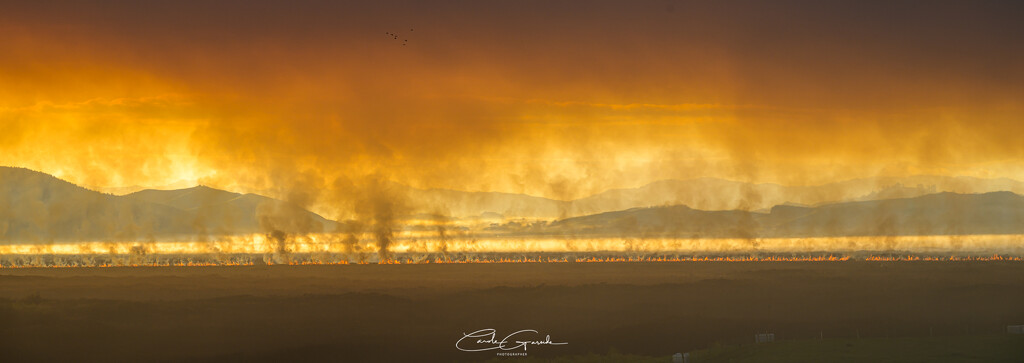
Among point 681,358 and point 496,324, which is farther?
point 496,324

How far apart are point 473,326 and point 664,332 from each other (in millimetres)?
32135

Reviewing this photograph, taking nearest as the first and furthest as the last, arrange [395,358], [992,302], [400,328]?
[395,358] → [400,328] → [992,302]

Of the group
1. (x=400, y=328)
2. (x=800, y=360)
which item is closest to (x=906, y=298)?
(x=400, y=328)

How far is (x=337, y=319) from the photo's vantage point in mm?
156875

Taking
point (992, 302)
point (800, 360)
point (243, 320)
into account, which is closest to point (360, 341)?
point (243, 320)

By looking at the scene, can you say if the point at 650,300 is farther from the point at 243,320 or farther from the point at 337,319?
the point at 243,320

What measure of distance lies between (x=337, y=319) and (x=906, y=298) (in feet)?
372

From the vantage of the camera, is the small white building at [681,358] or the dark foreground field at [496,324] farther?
the dark foreground field at [496,324]

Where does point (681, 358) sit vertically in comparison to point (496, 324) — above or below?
above

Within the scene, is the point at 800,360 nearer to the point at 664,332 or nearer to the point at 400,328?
the point at 664,332

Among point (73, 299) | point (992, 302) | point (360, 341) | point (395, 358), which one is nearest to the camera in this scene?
point (395, 358)

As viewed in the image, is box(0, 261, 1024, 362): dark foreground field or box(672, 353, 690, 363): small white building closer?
box(672, 353, 690, 363): small white building

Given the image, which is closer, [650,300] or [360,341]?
[360,341]

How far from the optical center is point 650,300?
601 feet
